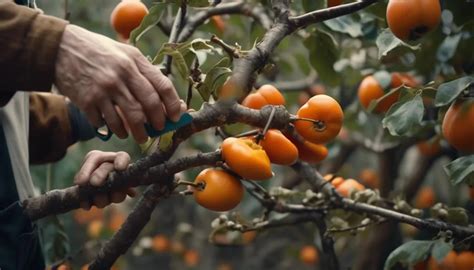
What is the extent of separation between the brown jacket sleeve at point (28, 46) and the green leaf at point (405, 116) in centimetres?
54

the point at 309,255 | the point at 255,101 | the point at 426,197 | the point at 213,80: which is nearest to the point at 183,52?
the point at 213,80

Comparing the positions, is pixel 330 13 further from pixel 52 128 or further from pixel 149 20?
pixel 52 128

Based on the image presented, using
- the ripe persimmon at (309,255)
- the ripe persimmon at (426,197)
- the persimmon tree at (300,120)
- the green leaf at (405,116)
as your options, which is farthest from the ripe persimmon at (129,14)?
the ripe persimmon at (426,197)

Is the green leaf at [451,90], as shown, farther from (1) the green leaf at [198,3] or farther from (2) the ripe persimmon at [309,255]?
(2) the ripe persimmon at [309,255]

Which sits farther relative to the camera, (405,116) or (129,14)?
(129,14)

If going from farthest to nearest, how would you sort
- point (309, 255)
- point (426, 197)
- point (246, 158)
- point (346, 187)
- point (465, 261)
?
point (426, 197)
point (309, 255)
point (346, 187)
point (465, 261)
point (246, 158)

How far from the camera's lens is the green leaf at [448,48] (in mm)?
1526

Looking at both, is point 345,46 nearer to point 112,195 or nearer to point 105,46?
point 112,195

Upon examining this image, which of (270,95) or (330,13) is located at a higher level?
(330,13)

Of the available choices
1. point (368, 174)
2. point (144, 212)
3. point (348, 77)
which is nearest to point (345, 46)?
point (348, 77)

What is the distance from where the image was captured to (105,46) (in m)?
0.90

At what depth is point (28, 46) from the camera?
3.00 ft

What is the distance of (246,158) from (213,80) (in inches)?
A: 5.7

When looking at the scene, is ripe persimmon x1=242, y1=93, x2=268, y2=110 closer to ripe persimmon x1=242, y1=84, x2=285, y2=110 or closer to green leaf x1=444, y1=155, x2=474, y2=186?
ripe persimmon x1=242, y1=84, x2=285, y2=110
